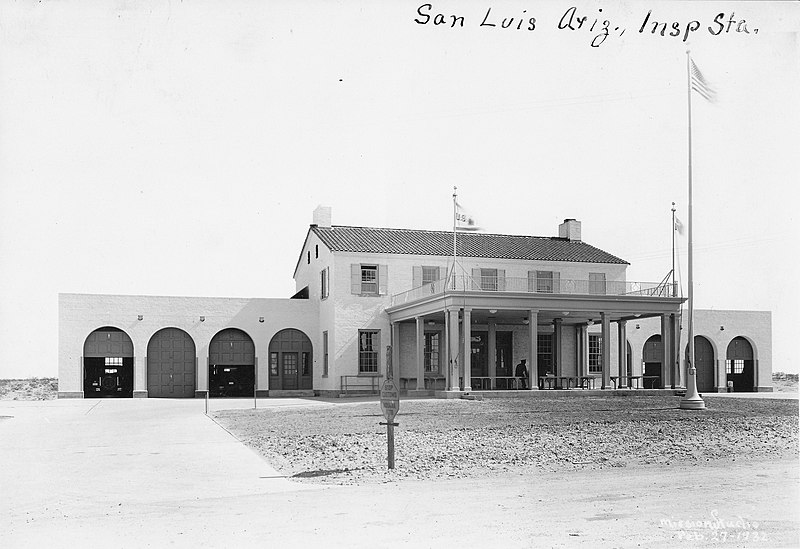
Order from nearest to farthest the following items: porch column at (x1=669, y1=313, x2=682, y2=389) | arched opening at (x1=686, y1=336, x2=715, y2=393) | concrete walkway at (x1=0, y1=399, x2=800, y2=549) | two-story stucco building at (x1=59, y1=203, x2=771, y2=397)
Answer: concrete walkway at (x1=0, y1=399, x2=800, y2=549), porch column at (x1=669, y1=313, x2=682, y2=389), two-story stucco building at (x1=59, y1=203, x2=771, y2=397), arched opening at (x1=686, y1=336, x2=715, y2=393)

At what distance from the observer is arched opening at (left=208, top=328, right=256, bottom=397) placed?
36562mm

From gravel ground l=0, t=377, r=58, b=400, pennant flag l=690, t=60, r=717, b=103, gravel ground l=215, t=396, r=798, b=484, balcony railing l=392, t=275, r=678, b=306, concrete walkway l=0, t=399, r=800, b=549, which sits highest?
pennant flag l=690, t=60, r=717, b=103

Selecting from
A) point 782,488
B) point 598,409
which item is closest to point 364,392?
point 598,409

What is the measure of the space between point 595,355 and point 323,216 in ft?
42.5

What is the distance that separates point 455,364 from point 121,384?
14.9m

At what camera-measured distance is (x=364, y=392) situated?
114 feet

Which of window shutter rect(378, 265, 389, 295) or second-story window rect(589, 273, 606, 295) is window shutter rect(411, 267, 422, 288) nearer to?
window shutter rect(378, 265, 389, 295)

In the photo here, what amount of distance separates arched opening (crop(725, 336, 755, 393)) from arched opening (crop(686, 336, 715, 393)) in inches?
35.1

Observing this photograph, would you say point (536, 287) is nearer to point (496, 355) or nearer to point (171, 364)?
point (496, 355)

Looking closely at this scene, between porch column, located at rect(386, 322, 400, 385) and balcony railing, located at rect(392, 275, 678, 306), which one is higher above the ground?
balcony railing, located at rect(392, 275, 678, 306)

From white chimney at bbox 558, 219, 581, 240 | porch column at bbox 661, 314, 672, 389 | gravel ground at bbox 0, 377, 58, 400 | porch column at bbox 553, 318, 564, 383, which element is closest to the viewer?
porch column at bbox 661, 314, 672, 389

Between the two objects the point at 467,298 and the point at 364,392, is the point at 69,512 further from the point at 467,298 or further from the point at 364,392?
the point at 364,392

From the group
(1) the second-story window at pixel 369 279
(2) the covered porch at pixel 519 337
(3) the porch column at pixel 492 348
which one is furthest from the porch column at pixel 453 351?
(1) the second-story window at pixel 369 279

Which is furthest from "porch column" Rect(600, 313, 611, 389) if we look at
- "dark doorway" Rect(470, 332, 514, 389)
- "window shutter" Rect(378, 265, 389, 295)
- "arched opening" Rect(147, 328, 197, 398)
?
"arched opening" Rect(147, 328, 197, 398)
